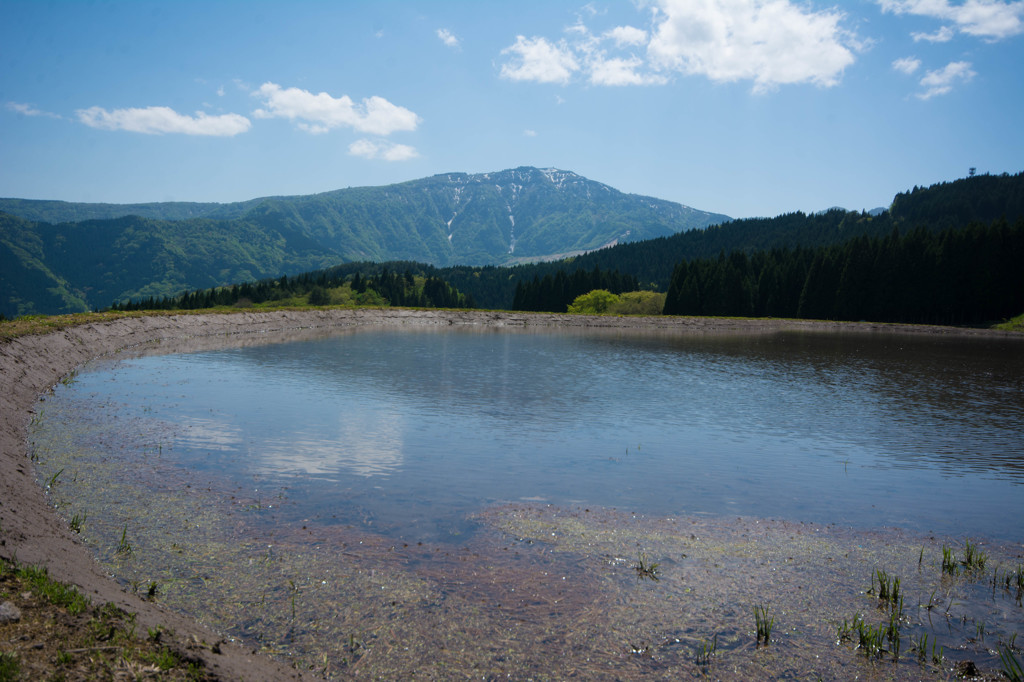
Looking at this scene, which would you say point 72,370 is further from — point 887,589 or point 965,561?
point 965,561

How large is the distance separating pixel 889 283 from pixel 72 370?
5455 inches

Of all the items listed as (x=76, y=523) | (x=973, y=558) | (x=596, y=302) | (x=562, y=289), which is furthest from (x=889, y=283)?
(x=76, y=523)

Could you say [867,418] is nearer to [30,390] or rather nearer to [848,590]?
[848,590]

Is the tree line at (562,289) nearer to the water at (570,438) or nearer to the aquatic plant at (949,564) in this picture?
the water at (570,438)

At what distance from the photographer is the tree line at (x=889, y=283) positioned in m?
117

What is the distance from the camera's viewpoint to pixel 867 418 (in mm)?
28797

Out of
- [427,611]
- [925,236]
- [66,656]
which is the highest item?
[925,236]

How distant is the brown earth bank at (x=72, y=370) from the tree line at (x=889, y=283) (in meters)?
18.9

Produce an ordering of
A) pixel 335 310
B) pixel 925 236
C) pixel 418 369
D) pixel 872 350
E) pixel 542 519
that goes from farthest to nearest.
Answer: pixel 925 236, pixel 335 310, pixel 872 350, pixel 418 369, pixel 542 519

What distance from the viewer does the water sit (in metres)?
15.8

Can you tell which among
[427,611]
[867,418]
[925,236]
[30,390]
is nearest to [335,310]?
[30,390]

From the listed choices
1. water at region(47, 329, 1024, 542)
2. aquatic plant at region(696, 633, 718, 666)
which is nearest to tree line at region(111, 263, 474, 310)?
water at region(47, 329, 1024, 542)

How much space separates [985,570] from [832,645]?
18.0 feet

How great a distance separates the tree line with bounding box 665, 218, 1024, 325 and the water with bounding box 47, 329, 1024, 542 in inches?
3477
